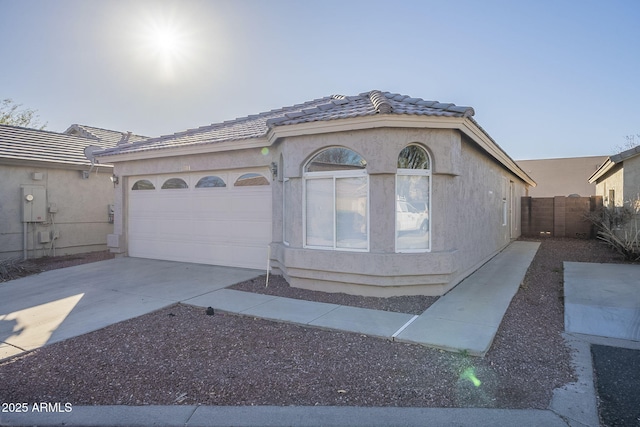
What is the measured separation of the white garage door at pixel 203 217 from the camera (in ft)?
33.9

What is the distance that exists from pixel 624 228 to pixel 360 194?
11.2 meters

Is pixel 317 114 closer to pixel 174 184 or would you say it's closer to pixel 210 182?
pixel 210 182

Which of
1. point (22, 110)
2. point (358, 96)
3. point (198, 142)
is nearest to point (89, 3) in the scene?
point (198, 142)

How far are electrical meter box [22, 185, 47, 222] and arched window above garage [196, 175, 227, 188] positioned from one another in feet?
19.3

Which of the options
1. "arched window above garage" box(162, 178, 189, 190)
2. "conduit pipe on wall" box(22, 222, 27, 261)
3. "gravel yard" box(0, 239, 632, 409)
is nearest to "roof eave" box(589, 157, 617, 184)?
"gravel yard" box(0, 239, 632, 409)

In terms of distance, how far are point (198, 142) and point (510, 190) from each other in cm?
1390

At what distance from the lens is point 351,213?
766 cm

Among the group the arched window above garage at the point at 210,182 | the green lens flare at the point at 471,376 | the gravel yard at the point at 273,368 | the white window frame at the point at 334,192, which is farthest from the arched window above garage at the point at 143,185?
the green lens flare at the point at 471,376

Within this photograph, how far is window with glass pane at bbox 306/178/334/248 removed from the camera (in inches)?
309

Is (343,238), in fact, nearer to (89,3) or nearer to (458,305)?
(458,305)

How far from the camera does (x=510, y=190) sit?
17.8 m

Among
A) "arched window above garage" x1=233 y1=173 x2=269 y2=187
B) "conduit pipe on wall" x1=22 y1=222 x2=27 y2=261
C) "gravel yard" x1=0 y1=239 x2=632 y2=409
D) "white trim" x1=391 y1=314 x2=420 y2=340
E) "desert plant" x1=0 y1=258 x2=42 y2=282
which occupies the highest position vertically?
"arched window above garage" x1=233 y1=173 x2=269 y2=187

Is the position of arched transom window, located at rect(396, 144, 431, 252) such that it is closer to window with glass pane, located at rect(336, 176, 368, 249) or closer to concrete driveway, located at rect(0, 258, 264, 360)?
window with glass pane, located at rect(336, 176, 368, 249)

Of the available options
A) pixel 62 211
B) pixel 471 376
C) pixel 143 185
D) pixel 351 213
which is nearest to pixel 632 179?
pixel 351 213
